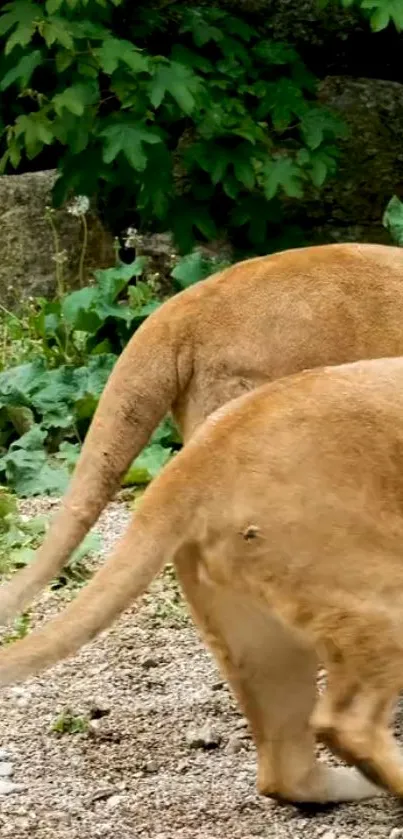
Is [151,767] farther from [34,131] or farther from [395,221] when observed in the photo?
[34,131]

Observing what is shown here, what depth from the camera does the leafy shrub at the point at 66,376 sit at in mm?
6961

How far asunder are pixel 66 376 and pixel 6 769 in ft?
11.0

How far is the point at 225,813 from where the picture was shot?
13.5ft

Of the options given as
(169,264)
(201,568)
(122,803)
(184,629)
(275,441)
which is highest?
(275,441)

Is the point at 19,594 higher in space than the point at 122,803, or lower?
higher

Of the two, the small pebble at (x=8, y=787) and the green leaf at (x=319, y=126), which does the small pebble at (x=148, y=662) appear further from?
the green leaf at (x=319, y=126)

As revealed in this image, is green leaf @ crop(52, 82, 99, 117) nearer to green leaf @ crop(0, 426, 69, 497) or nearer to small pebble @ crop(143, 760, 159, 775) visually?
green leaf @ crop(0, 426, 69, 497)

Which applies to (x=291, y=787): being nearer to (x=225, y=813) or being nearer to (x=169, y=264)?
(x=225, y=813)

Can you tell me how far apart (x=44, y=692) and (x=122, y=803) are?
0.81 metres

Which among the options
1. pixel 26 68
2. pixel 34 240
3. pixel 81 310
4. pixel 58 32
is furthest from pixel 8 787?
pixel 34 240

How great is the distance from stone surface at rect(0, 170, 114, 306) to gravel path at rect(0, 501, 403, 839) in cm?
420

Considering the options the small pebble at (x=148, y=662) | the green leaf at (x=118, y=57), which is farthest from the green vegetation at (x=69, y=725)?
the green leaf at (x=118, y=57)

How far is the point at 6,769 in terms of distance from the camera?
176 inches

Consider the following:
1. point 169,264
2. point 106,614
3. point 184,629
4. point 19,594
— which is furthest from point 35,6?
point 106,614
